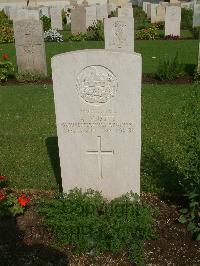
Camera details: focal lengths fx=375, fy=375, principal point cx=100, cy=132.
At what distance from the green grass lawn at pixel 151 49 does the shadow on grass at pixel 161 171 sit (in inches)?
249

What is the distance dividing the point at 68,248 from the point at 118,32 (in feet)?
26.6

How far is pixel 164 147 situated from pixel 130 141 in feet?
7.53

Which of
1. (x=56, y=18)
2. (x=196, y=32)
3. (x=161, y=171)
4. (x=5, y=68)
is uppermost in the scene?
(x=56, y=18)

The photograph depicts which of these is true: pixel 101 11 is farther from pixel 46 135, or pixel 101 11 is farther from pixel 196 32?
pixel 46 135

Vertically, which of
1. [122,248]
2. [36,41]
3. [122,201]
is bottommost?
[122,248]

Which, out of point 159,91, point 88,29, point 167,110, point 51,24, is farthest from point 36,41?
point 51,24

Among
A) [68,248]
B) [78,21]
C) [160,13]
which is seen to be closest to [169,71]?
[68,248]

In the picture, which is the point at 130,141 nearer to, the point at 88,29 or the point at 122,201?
the point at 122,201

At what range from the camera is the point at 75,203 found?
13.1 ft

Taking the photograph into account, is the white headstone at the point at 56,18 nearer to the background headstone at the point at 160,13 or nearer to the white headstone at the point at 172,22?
the background headstone at the point at 160,13

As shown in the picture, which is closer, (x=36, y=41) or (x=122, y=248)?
(x=122, y=248)

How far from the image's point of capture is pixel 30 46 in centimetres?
1096

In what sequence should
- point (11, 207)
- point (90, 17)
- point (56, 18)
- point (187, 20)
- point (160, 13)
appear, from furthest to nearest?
point (160, 13), point (187, 20), point (56, 18), point (90, 17), point (11, 207)

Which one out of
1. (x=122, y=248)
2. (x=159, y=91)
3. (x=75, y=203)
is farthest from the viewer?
(x=159, y=91)
